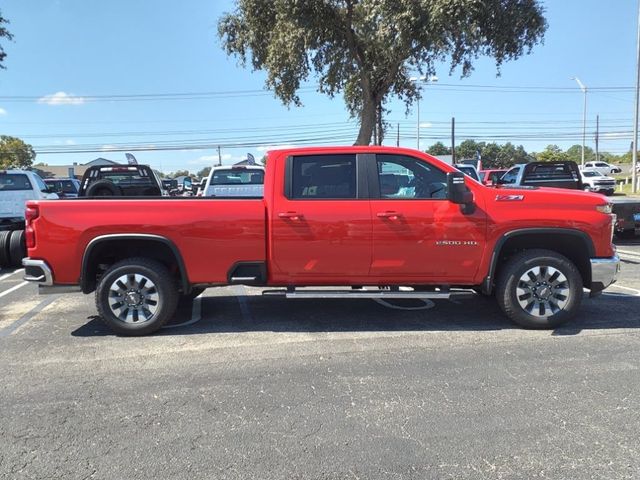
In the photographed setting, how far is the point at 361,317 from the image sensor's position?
6.40 meters

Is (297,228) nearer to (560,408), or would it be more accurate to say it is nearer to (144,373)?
(144,373)

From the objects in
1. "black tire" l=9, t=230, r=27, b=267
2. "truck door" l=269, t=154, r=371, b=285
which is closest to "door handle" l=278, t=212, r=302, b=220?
"truck door" l=269, t=154, r=371, b=285

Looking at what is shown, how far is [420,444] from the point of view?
3375mm

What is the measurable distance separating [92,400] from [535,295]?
4.34 metres

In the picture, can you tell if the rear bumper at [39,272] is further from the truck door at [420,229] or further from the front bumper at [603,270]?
the front bumper at [603,270]

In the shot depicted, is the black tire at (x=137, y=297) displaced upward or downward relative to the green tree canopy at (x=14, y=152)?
downward

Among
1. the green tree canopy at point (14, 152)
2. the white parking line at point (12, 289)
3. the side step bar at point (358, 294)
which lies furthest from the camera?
the green tree canopy at point (14, 152)

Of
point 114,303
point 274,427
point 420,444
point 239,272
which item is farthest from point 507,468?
point 114,303

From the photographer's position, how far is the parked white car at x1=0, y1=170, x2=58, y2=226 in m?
13.1

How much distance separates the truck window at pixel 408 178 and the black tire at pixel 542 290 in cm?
112

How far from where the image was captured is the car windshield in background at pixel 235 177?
12.4 meters

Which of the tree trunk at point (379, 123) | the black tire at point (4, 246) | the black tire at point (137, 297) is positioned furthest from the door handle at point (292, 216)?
the tree trunk at point (379, 123)

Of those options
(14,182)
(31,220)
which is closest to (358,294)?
(31,220)

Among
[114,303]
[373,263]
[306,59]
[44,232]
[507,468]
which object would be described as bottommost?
[507,468]
